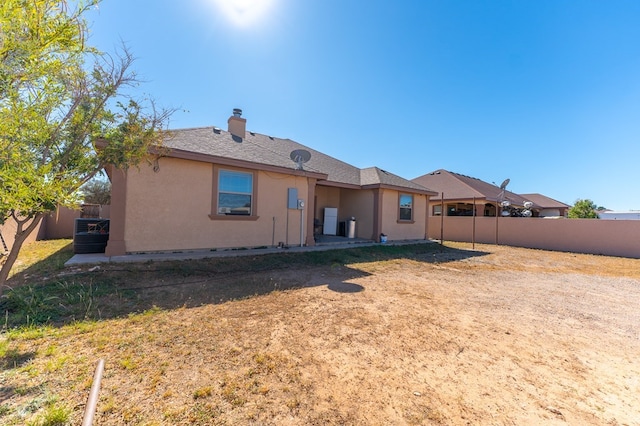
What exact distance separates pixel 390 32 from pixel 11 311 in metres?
12.4

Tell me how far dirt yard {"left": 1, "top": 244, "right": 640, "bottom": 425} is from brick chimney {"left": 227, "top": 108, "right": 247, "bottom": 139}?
316 inches

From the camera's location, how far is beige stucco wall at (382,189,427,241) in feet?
39.8

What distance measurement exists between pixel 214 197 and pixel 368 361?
645 cm

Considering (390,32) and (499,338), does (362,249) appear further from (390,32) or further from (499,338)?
(390,32)

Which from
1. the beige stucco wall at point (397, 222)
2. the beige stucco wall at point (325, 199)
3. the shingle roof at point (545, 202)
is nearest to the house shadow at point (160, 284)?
the beige stucco wall at point (397, 222)

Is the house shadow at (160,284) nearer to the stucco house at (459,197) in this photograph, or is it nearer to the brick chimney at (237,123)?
the brick chimney at (237,123)

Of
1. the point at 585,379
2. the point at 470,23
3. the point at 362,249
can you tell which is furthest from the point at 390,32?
the point at 585,379

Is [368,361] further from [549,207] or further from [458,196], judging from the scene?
[549,207]

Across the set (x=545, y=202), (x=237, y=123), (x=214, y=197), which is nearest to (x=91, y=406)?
(x=214, y=197)

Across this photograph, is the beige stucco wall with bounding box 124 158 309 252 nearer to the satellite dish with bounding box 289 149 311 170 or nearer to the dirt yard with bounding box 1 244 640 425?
the satellite dish with bounding box 289 149 311 170

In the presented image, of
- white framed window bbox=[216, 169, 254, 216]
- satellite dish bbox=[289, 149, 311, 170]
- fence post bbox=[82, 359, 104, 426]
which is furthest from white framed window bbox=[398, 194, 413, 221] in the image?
fence post bbox=[82, 359, 104, 426]

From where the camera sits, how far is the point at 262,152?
9.45 meters

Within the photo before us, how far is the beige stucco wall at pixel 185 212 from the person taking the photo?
6527 mm

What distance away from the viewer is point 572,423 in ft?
6.11
